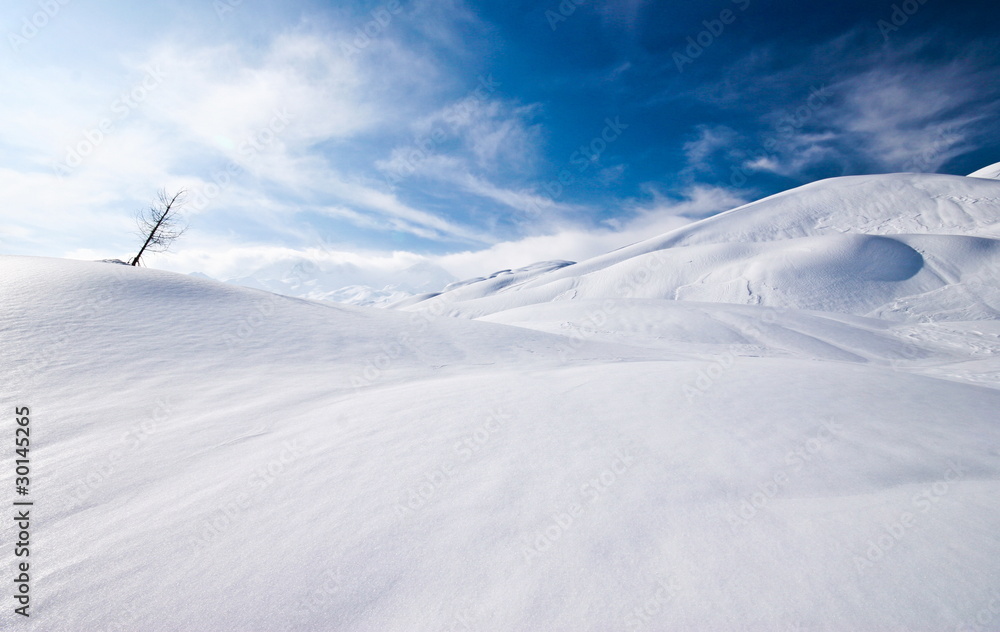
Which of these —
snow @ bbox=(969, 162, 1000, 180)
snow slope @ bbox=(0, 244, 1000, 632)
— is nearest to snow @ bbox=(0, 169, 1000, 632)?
snow slope @ bbox=(0, 244, 1000, 632)

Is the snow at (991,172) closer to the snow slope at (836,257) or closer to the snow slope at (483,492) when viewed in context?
the snow slope at (836,257)

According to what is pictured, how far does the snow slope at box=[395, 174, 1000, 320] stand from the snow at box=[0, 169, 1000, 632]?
35075mm

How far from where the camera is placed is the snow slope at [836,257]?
31625 mm

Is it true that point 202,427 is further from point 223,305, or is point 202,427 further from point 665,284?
point 665,284

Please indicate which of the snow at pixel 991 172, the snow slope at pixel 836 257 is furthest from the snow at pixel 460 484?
the snow at pixel 991 172

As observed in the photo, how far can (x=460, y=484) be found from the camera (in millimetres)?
3082

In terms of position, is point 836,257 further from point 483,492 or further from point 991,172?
point 991,172

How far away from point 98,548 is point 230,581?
3.41ft

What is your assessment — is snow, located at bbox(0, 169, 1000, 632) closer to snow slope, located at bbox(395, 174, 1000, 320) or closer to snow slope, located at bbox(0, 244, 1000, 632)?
snow slope, located at bbox(0, 244, 1000, 632)

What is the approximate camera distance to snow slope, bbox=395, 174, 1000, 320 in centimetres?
3162

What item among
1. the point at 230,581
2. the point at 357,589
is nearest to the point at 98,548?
the point at 230,581

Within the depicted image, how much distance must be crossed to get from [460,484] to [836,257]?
4824cm

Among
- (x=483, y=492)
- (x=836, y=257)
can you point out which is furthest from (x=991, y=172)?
(x=483, y=492)

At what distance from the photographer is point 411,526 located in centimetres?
261
